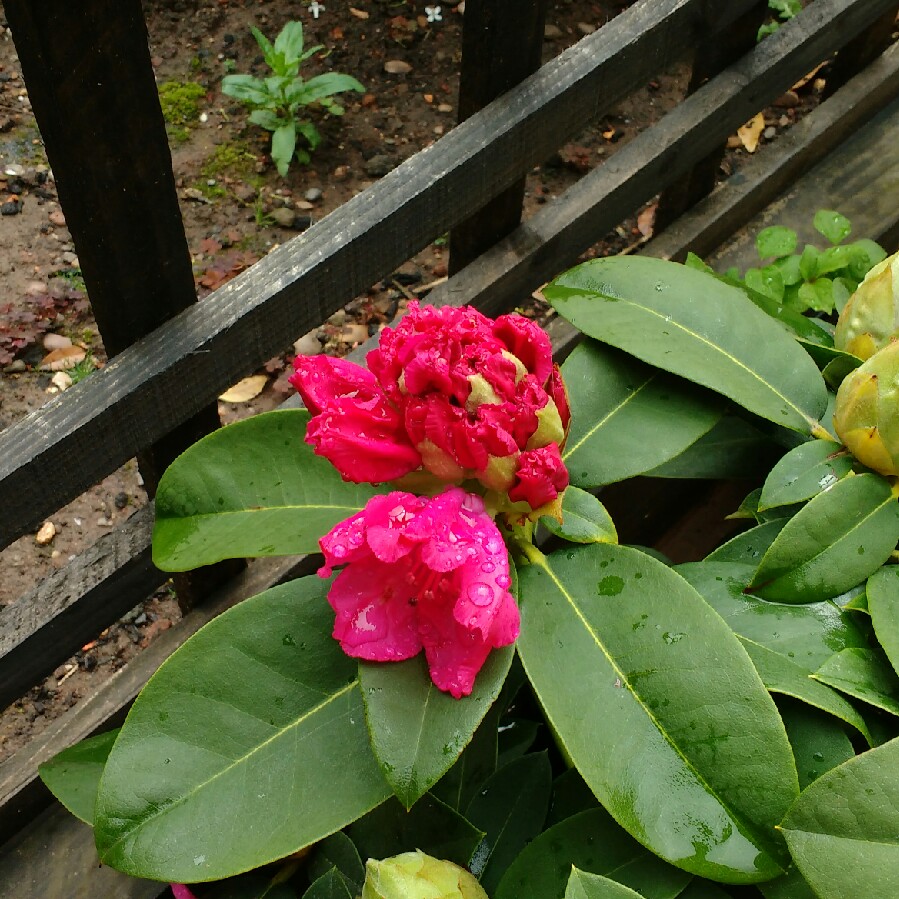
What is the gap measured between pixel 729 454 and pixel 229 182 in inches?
65.0

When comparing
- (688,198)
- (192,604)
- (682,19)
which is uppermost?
(682,19)

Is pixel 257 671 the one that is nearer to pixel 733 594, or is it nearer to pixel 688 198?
pixel 733 594

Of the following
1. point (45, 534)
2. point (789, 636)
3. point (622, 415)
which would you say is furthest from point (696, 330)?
point (45, 534)

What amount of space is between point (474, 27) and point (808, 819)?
3.37ft

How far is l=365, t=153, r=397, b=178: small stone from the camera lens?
103 inches

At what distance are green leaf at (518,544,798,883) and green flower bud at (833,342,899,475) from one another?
28 cm

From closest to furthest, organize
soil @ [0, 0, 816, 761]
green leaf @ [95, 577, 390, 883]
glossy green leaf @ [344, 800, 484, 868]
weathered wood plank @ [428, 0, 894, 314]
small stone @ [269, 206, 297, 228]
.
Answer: green leaf @ [95, 577, 390, 883]
glossy green leaf @ [344, 800, 484, 868]
weathered wood plank @ [428, 0, 894, 314]
soil @ [0, 0, 816, 761]
small stone @ [269, 206, 297, 228]

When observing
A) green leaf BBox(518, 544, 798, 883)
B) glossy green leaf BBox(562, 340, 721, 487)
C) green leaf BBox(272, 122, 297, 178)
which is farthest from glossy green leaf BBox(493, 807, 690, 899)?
green leaf BBox(272, 122, 297, 178)

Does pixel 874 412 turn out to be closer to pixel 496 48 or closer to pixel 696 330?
pixel 696 330

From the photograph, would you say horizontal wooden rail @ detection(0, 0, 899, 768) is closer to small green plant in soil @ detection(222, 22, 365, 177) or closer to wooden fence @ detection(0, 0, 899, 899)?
wooden fence @ detection(0, 0, 899, 899)

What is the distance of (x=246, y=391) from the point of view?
226cm

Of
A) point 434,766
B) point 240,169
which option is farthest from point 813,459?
point 240,169

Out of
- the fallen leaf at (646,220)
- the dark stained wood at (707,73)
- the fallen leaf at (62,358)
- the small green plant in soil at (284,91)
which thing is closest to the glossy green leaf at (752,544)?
the dark stained wood at (707,73)

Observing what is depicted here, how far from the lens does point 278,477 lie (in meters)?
1.16
